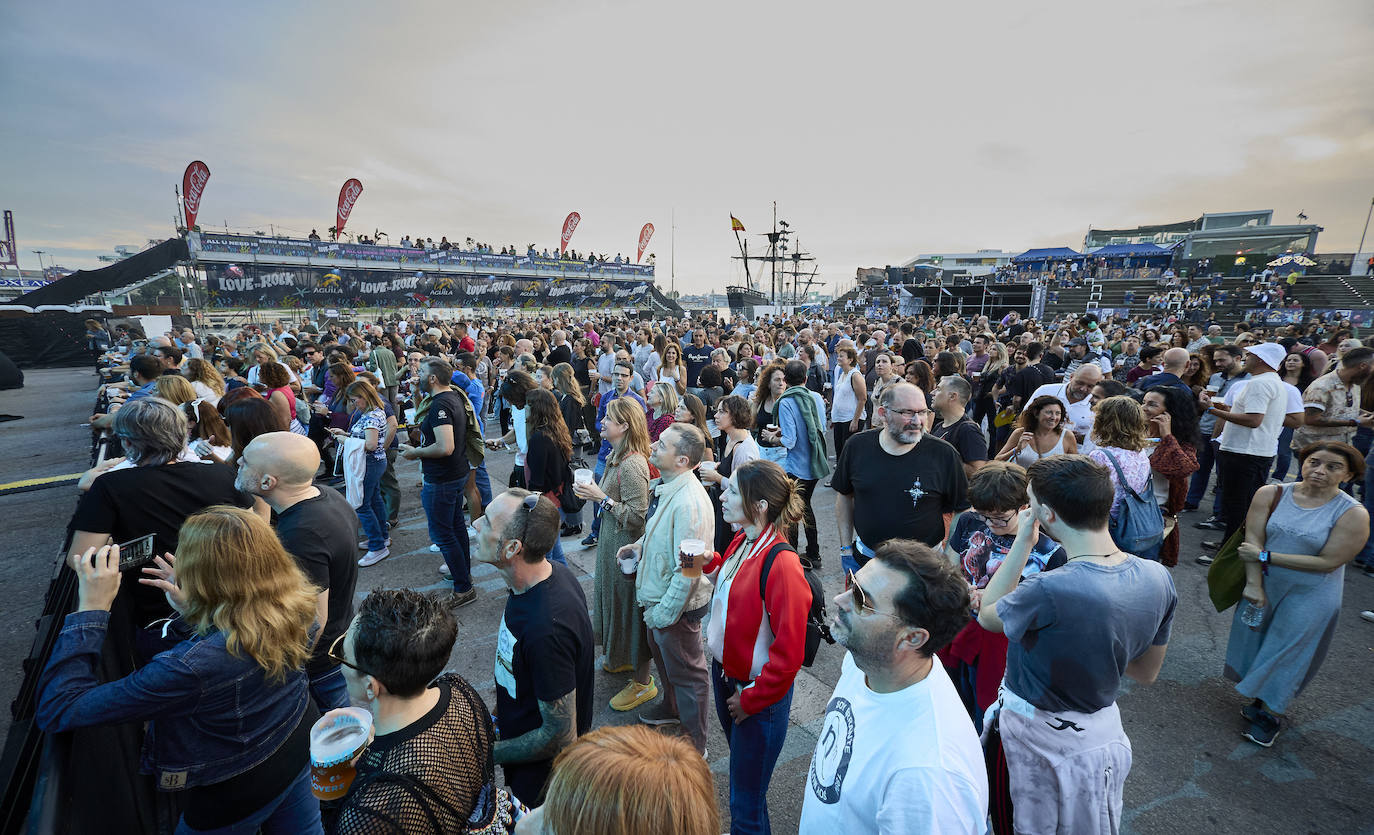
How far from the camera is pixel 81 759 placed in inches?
75.6

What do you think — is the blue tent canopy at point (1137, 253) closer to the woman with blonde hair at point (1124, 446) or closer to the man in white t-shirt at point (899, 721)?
the woman with blonde hair at point (1124, 446)

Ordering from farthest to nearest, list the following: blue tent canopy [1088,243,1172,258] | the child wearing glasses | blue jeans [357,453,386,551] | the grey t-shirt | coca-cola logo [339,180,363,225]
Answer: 1. coca-cola logo [339,180,363,225]
2. blue tent canopy [1088,243,1172,258]
3. blue jeans [357,453,386,551]
4. the child wearing glasses
5. the grey t-shirt

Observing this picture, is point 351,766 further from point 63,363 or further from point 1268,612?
point 63,363

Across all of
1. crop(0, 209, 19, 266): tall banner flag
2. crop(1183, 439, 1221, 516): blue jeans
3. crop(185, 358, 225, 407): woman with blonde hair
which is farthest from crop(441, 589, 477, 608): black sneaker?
crop(0, 209, 19, 266): tall banner flag

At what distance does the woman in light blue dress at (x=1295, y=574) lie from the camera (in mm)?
2967

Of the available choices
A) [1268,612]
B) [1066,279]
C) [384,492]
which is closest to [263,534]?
[384,492]

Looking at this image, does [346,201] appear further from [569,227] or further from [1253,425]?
[1253,425]

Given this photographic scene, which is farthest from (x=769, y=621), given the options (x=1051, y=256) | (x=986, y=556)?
(x=1051, y=256)

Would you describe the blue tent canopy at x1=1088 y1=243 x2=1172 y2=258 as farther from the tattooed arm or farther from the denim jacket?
the denim jacket

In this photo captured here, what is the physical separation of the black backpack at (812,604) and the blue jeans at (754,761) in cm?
20

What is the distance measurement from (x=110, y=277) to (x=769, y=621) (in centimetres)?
4128

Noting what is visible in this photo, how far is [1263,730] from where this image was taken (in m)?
3.12

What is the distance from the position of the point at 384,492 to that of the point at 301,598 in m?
4.75

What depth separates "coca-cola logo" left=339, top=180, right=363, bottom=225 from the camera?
38.7 metres
